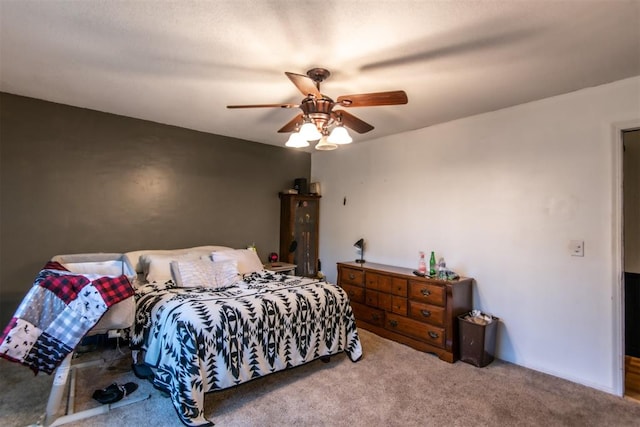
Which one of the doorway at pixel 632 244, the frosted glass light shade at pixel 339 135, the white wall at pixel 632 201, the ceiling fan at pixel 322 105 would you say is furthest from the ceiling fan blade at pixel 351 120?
the white wall at pixel 632 201

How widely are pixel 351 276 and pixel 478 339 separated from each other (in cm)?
153

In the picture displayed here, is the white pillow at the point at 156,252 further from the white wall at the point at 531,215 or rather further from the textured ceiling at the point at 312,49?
the white wall at the point at 531,215

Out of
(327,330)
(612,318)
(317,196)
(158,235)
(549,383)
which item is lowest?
(549,383)

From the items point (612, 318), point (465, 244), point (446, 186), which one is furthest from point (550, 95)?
point (612, 318)

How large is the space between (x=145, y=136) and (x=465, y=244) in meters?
3.65

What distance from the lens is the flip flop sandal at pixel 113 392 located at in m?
2.27

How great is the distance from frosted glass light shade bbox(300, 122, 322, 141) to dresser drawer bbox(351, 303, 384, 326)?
7.38 feet

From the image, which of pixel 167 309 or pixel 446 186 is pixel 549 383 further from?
pixel 167 309

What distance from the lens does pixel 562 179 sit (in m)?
2.81

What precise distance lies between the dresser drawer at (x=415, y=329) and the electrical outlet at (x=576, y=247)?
127 cm

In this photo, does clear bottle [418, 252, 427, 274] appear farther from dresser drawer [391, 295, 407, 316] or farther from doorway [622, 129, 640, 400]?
doorway [622, 129, 640, 400]

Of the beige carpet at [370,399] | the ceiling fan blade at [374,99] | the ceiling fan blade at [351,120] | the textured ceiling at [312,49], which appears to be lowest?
the beige carpet at [370,399]

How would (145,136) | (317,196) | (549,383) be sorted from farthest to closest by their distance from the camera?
(317,196) < (145,136) < (549,383)

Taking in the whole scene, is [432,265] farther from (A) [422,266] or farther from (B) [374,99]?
(B) [374,99]
